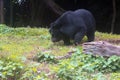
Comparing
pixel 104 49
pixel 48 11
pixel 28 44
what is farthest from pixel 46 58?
pixel 48 11

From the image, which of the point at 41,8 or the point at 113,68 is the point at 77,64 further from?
the point at 41,8

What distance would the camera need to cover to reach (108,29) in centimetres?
1869

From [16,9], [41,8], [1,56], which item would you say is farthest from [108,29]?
[1,56]

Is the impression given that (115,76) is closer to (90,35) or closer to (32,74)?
(32,74)

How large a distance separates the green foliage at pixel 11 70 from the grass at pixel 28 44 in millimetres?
358

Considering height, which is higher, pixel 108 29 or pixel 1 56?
pixel 1 56

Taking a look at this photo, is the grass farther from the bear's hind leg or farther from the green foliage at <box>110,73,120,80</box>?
the green foliage at <box>110,73,120,80</box>

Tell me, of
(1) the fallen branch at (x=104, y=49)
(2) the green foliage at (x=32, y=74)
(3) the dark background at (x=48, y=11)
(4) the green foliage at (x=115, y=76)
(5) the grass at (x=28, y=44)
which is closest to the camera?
(2) the green foliage at (x=32, y=74)

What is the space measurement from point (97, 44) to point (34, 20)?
12.0 meters

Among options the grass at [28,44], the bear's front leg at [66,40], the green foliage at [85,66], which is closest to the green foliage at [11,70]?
the grass at [28,44]

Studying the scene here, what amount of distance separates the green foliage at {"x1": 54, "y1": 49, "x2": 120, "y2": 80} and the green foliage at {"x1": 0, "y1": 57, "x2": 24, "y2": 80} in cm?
60

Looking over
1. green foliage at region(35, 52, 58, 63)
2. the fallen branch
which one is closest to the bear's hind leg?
green foliage at region(35, 52, 58, 63)

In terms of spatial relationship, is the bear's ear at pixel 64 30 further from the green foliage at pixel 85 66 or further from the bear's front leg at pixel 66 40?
the green foliage at pixel 85 66

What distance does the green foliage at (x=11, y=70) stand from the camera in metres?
6.00
